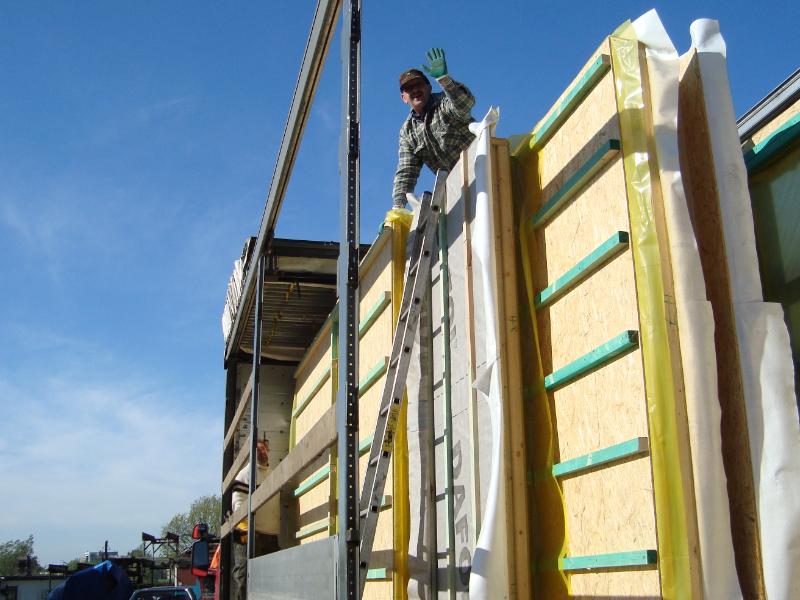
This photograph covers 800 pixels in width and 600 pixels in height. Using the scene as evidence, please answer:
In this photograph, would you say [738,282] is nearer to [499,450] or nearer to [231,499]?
[499,450]

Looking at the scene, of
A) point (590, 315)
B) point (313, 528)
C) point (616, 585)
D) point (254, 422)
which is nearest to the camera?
point (616, 585)

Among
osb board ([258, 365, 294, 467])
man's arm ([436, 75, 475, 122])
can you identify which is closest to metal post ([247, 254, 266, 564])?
osb board ([258, 365, 294, 467])

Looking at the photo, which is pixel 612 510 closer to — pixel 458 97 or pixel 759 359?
pixel 759 359

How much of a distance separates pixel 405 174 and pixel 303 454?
2033mm

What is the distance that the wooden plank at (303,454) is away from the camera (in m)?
4.53

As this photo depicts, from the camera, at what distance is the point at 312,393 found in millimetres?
8430

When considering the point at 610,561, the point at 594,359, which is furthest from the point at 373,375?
the point at 610,561

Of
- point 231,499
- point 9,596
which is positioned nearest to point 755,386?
point 231,499

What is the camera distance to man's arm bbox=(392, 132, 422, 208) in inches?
232

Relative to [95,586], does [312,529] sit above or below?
above

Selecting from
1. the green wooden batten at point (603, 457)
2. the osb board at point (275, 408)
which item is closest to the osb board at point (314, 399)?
the osb board at point (275, 408)

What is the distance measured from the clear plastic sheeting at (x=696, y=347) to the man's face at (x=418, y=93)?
2699 mm

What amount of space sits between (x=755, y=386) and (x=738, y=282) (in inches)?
14.6

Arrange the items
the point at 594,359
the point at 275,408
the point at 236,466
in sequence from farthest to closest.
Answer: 1. the point at 275,408
2. the point at 236,466
3. the point at 594,359
